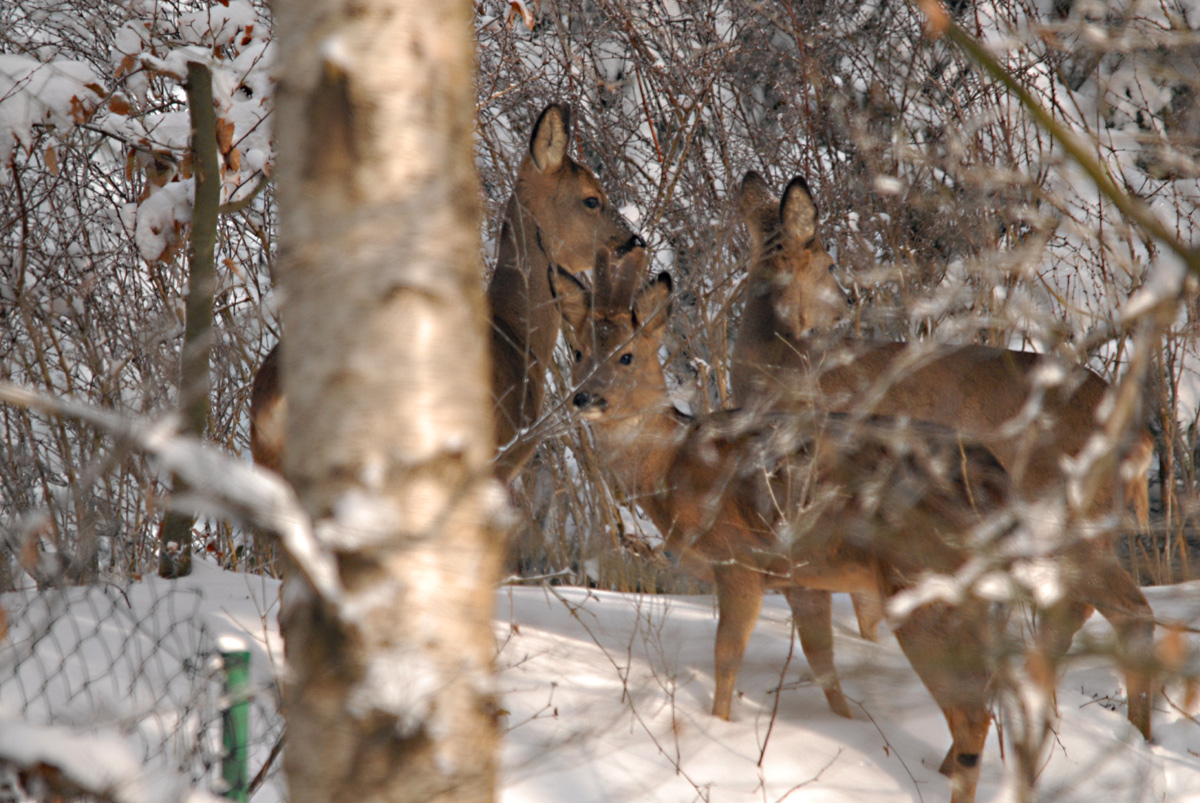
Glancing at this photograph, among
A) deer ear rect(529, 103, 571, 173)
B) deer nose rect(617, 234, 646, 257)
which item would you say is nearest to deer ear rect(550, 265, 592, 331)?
deer nose rect(617, 234, 646, 257)

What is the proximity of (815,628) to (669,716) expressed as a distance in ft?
2.17

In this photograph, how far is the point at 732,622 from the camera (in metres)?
3.91

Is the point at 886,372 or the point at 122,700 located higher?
the point at 886,372

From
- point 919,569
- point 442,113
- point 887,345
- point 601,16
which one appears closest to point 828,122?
point 601,16

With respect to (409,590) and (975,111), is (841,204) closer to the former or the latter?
(975,111)

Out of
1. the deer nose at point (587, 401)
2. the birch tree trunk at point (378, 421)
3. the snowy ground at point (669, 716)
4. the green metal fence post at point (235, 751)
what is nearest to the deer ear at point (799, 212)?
the deer nose at point (587, 401)

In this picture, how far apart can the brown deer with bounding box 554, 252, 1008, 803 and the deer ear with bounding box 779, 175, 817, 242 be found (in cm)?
91

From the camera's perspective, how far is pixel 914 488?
3207 mm

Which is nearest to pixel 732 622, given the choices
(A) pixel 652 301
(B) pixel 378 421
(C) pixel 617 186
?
(A) pixel 652 301

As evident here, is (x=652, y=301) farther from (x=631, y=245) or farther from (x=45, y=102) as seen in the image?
(x=45, y=102)

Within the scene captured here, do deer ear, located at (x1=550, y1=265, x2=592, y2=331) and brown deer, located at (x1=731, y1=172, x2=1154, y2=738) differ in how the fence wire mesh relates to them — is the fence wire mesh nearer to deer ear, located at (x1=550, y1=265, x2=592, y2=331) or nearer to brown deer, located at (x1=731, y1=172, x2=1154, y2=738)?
deer ear, located at (x1=550, y1=265, x2=592, y2=331)

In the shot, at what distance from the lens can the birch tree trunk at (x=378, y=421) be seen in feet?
5.32

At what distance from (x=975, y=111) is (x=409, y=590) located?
684 cm

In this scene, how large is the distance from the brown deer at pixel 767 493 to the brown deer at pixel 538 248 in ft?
1.10
